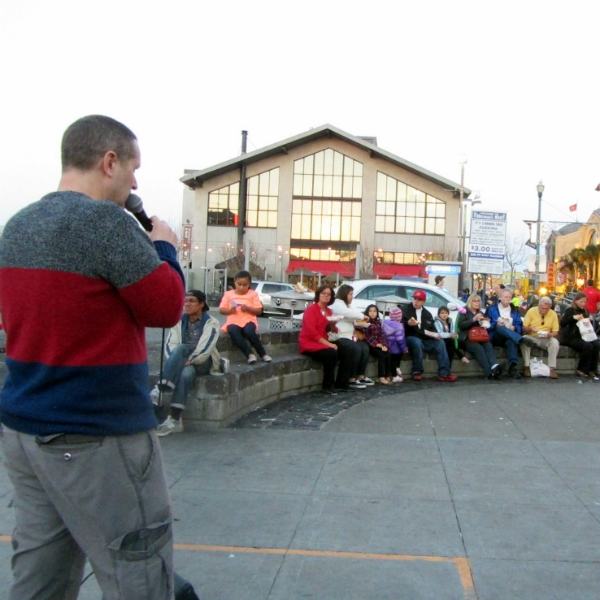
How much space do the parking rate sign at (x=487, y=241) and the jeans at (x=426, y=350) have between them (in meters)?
5.80

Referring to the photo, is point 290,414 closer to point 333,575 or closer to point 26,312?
point 333,575

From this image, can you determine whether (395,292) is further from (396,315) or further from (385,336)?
(385,336)

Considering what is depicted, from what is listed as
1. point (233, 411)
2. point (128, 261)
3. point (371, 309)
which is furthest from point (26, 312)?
point (371, 309)

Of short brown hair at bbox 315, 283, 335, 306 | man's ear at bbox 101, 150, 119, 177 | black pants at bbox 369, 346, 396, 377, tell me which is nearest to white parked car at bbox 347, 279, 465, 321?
black pants at bbox 369, 346, 396, 377

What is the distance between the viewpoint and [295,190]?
181 feet

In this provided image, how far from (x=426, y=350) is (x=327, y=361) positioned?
8.48 ft

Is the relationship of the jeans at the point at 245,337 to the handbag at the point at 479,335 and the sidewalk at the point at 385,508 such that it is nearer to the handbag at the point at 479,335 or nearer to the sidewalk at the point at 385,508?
the sidewalk at the point at 385,508

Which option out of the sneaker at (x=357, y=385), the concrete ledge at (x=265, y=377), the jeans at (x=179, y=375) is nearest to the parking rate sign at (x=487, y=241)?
the concrete ledge at (x=265, y=377)

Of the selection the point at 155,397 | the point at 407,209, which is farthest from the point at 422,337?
the point at 407,209

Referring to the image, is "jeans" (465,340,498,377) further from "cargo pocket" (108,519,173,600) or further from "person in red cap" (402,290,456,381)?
"cargo pocket" (108,519,173,600)

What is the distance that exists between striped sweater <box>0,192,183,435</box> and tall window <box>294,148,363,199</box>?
53264 mm

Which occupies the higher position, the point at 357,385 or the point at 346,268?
the point at 346,268

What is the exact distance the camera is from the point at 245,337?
30.3 feet

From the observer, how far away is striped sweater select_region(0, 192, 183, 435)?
202 cm
